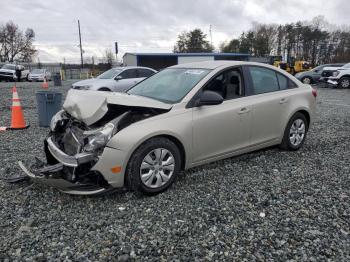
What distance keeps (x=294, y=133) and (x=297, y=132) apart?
0.08 m

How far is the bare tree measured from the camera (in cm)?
6694

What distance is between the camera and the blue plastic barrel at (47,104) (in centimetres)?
719

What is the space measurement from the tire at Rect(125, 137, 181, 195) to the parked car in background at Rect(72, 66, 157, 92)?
8.30 m

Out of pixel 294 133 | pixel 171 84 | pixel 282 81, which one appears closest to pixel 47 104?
pixel 171 84

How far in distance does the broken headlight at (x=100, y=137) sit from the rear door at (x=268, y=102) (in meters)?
2.15

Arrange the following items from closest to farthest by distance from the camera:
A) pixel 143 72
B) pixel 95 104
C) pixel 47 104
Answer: pixel 95 104
pixel 47 104
pixel 143 72

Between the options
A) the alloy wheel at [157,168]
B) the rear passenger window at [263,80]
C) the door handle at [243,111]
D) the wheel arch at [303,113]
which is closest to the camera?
the alloy wheel at [157,168]

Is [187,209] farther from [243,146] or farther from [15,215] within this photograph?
[15,215]

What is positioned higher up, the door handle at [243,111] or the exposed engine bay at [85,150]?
the door handle at [243,111]

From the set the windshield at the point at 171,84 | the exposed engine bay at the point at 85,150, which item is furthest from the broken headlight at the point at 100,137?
the windshield at the point at 171,84

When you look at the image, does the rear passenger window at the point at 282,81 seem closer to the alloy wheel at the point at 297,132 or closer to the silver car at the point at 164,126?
the silver car at the point at 164,126

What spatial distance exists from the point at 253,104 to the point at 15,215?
330 centimetres

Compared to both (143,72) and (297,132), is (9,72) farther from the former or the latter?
(297,132)

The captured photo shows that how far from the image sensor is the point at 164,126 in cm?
363
